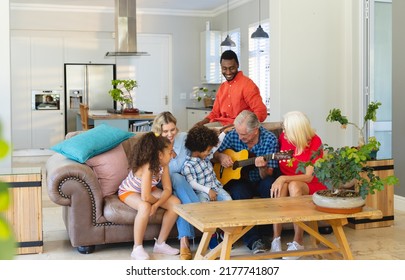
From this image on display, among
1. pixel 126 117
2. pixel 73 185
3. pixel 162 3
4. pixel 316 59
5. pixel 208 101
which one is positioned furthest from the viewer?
pixel 208 101

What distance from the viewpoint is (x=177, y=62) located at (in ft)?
38.4

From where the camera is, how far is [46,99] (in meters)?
11.0

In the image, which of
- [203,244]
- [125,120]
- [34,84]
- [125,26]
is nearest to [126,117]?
[125,120]

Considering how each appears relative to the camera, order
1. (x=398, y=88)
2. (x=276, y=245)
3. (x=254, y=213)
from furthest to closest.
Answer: (x=398, y=88) < (x=276, y=245) < (x=254, y=213)

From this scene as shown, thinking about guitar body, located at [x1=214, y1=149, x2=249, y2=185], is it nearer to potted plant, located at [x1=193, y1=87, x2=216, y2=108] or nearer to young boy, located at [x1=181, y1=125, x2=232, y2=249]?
young boy, located at [x1=181, y1=125, x2=232, y2=249]

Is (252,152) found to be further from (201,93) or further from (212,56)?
(201,93)

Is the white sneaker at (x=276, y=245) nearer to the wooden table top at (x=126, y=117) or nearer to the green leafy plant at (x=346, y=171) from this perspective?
the green leafy plant at (x=346, y=171)

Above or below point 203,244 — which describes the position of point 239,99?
above

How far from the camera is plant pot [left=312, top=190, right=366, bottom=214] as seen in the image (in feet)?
11.1

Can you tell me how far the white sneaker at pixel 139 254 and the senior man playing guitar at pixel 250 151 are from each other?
2.72 feet

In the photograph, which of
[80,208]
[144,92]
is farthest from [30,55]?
[80,208]

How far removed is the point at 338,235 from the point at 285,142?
40.1 inches

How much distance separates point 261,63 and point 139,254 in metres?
6.27

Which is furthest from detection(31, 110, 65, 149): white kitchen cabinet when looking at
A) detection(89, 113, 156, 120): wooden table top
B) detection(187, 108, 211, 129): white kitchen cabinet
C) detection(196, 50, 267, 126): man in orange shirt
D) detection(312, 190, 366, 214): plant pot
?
detection(312, 190, 366, 214): plant pot
